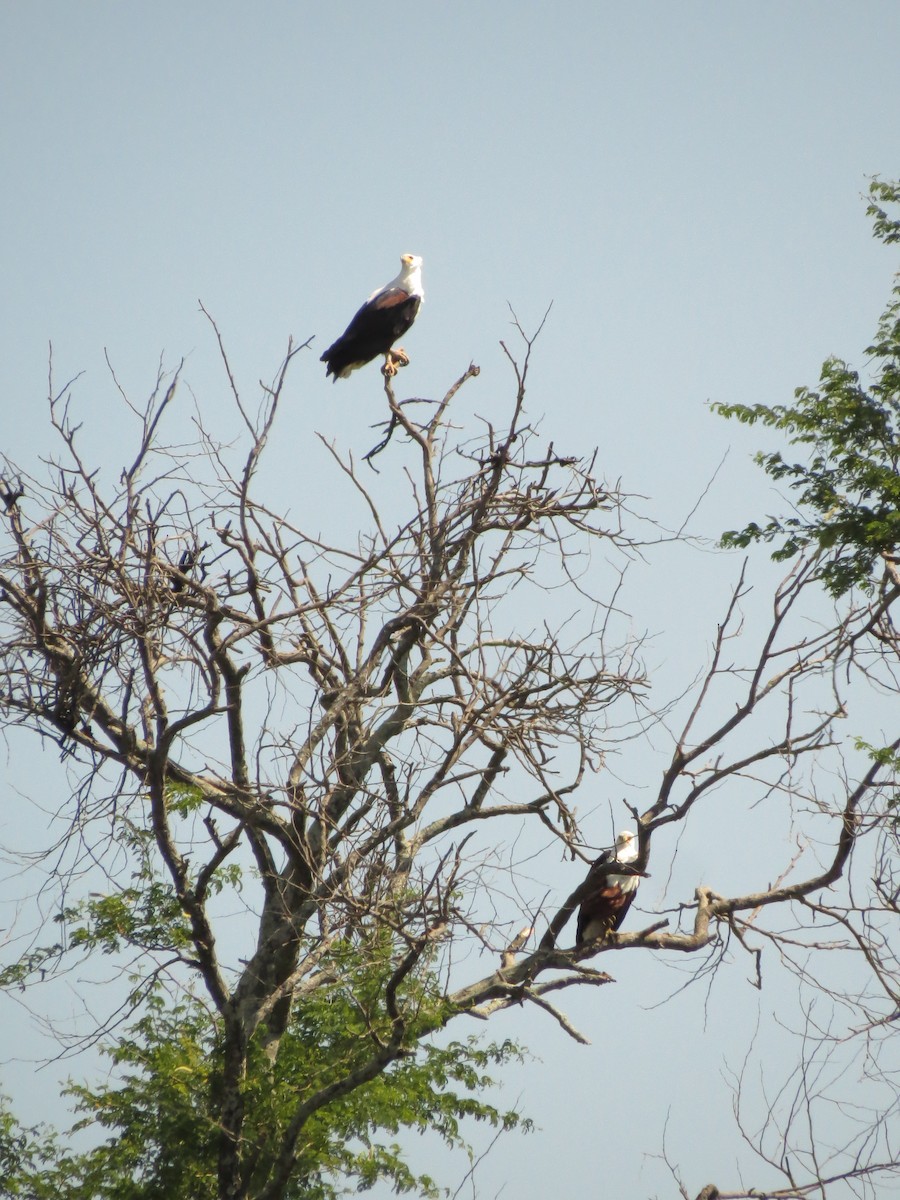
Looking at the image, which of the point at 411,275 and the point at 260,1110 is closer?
the point at 260,1110

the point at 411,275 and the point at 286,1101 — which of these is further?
the point at 411,275

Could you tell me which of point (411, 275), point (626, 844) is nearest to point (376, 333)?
point (411, 275)

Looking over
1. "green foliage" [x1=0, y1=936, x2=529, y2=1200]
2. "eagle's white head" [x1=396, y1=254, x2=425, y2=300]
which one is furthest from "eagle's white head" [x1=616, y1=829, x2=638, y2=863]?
"eagle's white head" [x1=396, y1=254, x2=425, y2=300]

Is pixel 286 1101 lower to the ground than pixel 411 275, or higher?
lower

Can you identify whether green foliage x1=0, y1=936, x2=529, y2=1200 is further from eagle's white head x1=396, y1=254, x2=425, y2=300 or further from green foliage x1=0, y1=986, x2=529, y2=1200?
eagle's white head x1=396, y1=254, x2=425, y2=300

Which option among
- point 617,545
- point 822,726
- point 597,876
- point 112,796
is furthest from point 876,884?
point 112,796

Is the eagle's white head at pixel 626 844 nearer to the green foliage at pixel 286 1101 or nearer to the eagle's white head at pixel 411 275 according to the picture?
the green foliage at pixel 286 1101

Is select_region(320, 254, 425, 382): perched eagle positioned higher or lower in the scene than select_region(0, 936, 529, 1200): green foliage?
higher

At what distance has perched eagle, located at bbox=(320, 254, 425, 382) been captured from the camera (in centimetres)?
701

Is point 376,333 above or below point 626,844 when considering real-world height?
above

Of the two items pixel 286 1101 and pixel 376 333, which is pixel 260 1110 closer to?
pixel 286 1101

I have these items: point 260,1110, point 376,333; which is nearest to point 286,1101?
point 260,1110

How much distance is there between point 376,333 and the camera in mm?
7012

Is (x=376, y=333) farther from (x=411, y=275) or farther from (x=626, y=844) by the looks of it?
(x=626, y=844)
